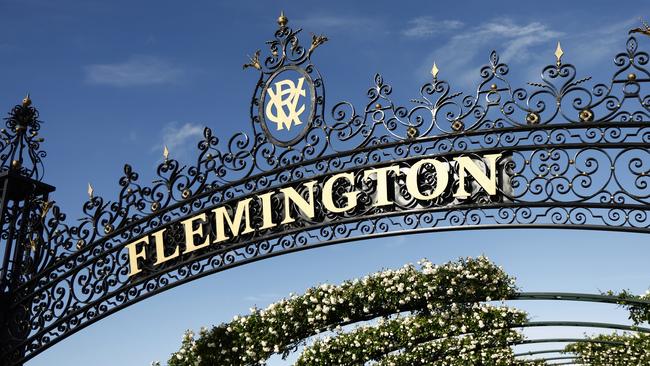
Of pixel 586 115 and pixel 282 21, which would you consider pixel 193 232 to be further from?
pixel 586 115

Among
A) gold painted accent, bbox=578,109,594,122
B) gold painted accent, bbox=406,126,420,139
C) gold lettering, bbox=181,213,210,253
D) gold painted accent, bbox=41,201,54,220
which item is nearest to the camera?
gold painted accent, bbox=578,109,594,122

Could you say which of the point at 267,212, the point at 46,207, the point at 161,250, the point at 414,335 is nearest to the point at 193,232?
the point at 161,250

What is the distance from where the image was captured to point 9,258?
11352 millimetres

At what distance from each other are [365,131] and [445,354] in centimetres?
941

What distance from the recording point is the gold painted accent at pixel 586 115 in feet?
26.2

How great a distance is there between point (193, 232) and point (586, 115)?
5.08 m

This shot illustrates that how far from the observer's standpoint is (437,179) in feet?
28.0

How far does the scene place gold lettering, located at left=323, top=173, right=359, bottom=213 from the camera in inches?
351

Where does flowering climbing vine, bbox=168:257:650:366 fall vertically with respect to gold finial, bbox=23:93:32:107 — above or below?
below

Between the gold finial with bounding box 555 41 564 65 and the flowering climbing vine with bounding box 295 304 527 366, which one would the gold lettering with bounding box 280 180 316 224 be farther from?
the flowering climbing vine with bounding box 295 304 527 366

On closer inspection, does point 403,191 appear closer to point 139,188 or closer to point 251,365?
point 139,188

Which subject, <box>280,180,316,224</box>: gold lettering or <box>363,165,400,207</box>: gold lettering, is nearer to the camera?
<box>363,165,400,207</box>: gold lettering

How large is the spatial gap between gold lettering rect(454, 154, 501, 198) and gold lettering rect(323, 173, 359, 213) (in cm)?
125

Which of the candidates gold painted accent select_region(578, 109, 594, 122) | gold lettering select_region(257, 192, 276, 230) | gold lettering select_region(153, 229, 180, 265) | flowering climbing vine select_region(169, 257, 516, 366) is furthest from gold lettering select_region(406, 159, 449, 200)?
flowering climbing vine select_region(169, 257, 516, 366)
